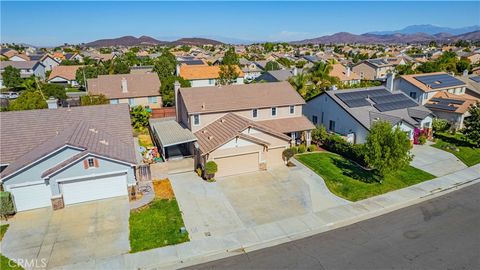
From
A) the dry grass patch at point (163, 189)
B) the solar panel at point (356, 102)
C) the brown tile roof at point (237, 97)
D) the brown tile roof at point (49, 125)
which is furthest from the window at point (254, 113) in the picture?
the brown tile roof at point (49, 125)

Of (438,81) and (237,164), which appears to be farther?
(438,81)

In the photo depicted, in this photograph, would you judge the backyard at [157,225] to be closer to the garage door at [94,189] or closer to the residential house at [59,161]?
the residential house at [59,161]

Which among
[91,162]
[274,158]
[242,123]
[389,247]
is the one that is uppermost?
[242,123]

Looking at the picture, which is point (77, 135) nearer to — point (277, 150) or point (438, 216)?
point (277, 150)

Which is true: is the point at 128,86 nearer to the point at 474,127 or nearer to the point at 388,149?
the point at 388,149

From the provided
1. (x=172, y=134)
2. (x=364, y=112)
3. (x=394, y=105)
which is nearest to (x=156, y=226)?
(x=172, y=134)

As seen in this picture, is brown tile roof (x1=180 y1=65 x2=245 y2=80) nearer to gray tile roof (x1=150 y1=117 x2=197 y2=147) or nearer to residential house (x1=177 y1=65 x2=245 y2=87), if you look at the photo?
residential house (x1=177 y1=65 x2=245 y2=87)
